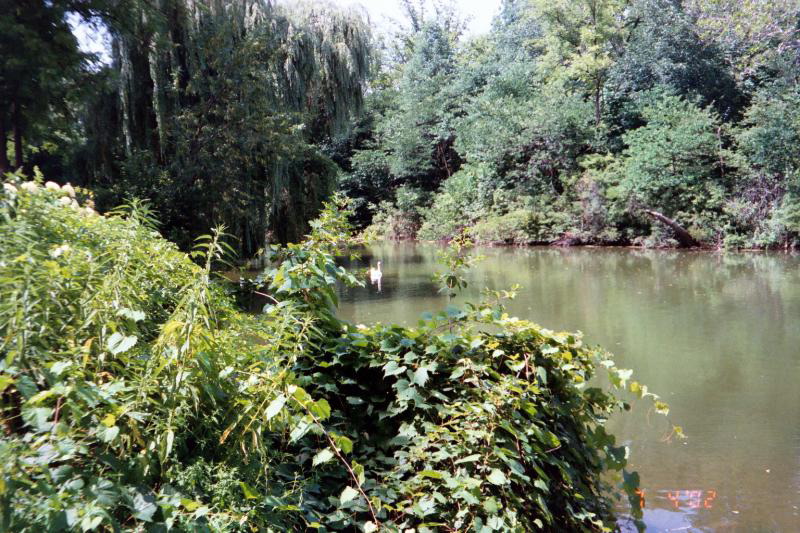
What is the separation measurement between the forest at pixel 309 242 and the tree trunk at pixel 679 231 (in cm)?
15

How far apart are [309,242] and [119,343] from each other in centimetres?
98

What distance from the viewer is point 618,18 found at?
2759 cm

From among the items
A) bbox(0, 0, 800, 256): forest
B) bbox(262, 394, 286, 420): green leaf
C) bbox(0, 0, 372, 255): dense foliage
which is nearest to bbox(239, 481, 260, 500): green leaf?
bbox(262, 394, 286, 420): green leaf

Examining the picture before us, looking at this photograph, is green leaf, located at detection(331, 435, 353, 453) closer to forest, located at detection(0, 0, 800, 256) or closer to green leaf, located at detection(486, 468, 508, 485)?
green leaf, located at detection(486, 468, 508, 485)

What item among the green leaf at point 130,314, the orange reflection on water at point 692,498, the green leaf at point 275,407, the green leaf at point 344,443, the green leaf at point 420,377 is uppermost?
the green leaf at point 130,314

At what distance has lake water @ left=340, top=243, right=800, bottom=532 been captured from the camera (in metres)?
3.87

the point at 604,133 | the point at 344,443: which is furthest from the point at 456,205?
the point at 344,443

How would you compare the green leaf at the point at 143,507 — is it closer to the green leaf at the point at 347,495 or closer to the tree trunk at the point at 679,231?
the green leaf at the point at 347,495

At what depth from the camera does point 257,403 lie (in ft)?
5.51

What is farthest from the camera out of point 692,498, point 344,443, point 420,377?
point 692,498

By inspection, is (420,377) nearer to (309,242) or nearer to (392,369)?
(392,369)

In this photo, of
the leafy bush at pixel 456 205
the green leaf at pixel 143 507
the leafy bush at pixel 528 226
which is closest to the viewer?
the green leaf at pixel 143 507

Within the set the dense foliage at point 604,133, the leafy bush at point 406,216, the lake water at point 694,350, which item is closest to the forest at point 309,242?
the dense foliage at point 604,133

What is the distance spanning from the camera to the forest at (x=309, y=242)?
1489mm
